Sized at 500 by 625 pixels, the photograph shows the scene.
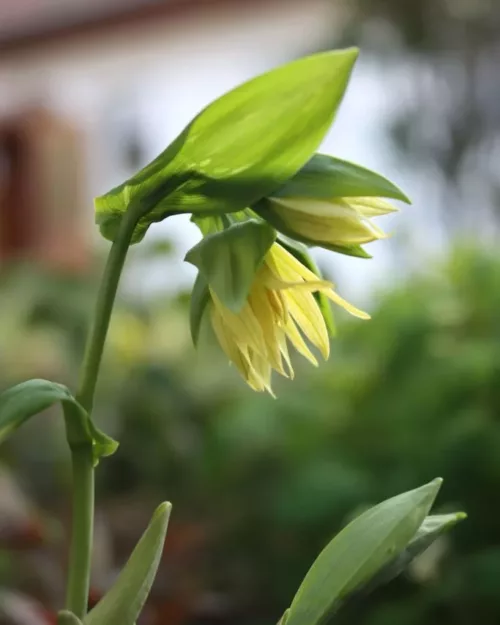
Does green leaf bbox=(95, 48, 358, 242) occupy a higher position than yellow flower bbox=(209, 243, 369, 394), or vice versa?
green leaf bbox=(95, 48, 358, 242)

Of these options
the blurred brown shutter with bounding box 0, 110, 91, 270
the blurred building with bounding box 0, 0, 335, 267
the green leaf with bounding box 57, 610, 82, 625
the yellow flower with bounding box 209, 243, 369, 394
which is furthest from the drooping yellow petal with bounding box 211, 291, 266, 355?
the blurred brown shutter with bounding box 0, 110, 91, 270

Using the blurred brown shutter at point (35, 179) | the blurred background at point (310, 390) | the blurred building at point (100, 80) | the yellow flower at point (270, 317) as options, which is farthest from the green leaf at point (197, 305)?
the blurred brown shutter at point (35, 179)

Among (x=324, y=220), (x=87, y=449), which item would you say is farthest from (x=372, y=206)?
(x=87, y=449)

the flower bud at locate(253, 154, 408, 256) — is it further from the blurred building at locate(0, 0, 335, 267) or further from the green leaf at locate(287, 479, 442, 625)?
the blurred building at locate(0, 0, 335, 267)

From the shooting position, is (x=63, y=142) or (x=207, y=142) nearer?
(x=207, y=142)

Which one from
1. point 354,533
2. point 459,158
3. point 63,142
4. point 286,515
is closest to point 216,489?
point 286,515

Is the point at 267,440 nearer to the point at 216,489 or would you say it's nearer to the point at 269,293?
the point at 216,489

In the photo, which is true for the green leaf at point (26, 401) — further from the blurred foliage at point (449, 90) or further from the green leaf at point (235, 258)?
the blurred foliage at point (449, 90)
